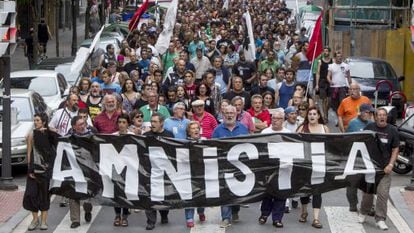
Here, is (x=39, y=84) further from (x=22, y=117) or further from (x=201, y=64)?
(x=22, y=117)

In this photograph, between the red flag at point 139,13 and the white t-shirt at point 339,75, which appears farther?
the red flag at point 139,13

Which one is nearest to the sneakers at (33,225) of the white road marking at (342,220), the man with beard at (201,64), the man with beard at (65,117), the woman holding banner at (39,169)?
the woman holding banner at (39,169)

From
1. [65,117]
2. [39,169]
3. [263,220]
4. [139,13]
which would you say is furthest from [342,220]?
[139,13]

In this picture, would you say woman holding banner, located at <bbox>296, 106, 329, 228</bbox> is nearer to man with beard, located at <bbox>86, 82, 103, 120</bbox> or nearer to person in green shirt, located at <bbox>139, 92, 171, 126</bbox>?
person in green shirt, located at <bbox>139, 92, 171, 126</bbox>

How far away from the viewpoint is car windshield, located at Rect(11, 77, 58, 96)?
2208 centimetres

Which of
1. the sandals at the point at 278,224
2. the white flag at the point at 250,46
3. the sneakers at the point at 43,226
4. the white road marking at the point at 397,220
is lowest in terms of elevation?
the sneakers at the point at 43,226

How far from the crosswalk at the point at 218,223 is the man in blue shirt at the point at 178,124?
3.73ft

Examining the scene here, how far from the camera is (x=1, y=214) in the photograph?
47.5ft

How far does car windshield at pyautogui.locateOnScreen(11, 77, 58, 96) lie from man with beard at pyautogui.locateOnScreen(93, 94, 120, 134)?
23.4 feet

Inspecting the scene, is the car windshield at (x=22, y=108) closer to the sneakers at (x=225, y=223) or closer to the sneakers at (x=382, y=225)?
the sneakers at (x=225, y=223)

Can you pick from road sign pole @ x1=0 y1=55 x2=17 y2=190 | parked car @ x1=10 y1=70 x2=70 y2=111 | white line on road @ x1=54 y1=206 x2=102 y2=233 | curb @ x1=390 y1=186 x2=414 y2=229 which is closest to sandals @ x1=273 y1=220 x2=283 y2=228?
curb @ x1=390 y1=186 x2=414 y2=229

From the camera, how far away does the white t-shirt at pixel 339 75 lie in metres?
22.5

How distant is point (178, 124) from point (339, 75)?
340 inches

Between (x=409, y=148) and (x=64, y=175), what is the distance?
21.0 feet
